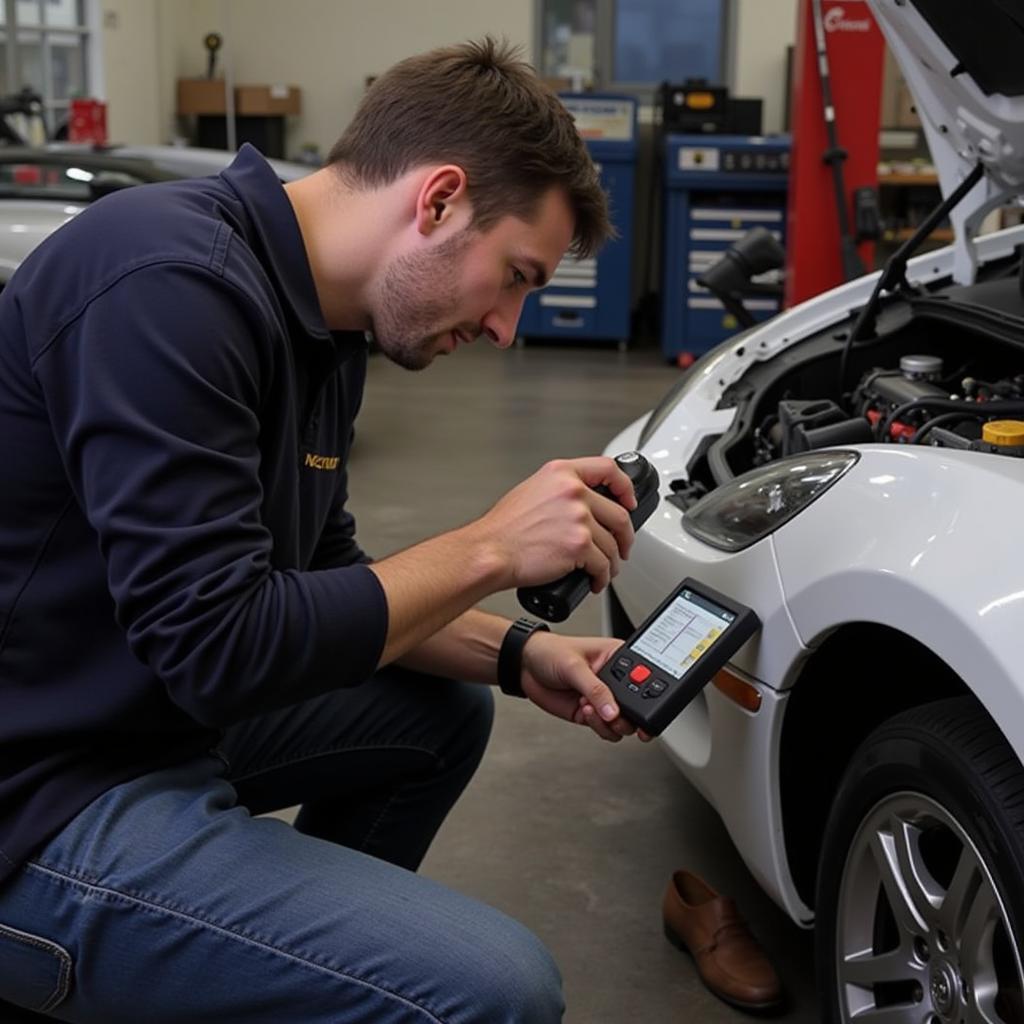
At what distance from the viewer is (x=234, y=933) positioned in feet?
3.74

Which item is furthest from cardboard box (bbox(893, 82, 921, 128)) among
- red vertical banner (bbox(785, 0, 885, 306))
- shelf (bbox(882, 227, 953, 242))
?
red vertical banner (bbox(785, 0, 885, 306))

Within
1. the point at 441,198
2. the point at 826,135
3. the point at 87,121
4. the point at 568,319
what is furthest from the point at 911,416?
the point at 568,319

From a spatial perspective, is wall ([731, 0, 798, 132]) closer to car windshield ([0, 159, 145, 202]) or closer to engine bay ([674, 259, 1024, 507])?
car windshield ([0, 159, 145, 202])

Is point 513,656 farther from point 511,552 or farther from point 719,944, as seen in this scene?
point 719,944

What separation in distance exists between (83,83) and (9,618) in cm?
779

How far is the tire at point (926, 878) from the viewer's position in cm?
117

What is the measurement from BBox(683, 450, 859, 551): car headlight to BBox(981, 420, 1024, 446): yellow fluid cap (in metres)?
0.16

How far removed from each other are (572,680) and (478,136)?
0.60 meters

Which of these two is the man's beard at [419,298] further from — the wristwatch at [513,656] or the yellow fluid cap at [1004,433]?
the yellow fluid cap at [1004,433]

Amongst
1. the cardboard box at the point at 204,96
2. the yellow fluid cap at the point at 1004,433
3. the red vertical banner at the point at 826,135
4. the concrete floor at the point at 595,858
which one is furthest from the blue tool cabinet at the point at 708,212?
the yellow fluid cap at the point at 1004,433

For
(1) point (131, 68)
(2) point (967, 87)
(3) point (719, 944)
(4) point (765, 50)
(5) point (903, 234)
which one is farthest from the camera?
(4) point (765, 50)

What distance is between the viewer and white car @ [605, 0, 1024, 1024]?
120 cm

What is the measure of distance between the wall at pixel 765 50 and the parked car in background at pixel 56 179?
4403 mm

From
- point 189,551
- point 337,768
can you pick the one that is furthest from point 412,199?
point 337,768
